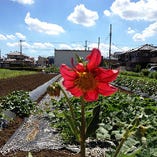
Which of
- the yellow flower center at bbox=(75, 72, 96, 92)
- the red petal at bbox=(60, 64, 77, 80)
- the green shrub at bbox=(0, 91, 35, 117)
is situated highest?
the red petal at bbox=(60, 64, 77, 80)

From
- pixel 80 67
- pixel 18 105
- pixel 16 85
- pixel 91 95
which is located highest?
pixel 80 67

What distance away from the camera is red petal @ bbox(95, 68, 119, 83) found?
65.6 inches

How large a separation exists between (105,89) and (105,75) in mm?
64

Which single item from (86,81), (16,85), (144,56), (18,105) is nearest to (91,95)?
(86,81)

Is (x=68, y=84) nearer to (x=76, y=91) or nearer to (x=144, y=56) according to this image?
(x=76, y=91)

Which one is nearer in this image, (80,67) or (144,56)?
(80,67)

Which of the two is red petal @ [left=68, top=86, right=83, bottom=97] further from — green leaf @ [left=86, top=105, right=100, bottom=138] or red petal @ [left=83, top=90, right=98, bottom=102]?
green leaf @ [left=86, top=105, right=100, bottom=138]

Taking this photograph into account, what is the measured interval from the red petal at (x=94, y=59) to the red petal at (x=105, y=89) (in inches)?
3.5

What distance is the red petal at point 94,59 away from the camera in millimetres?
1623

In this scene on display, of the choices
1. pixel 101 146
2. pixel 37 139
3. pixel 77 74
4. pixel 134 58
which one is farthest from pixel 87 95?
pixel 134 58

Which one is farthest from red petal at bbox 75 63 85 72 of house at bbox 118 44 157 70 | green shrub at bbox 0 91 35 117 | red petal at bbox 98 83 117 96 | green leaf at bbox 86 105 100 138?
house at bbox 118 44 157 70

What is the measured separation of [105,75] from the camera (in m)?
1.67

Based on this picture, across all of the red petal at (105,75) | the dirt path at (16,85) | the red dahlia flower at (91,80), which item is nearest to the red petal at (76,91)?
the red dahlia flower at (91,80)

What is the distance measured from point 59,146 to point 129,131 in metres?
3.90
